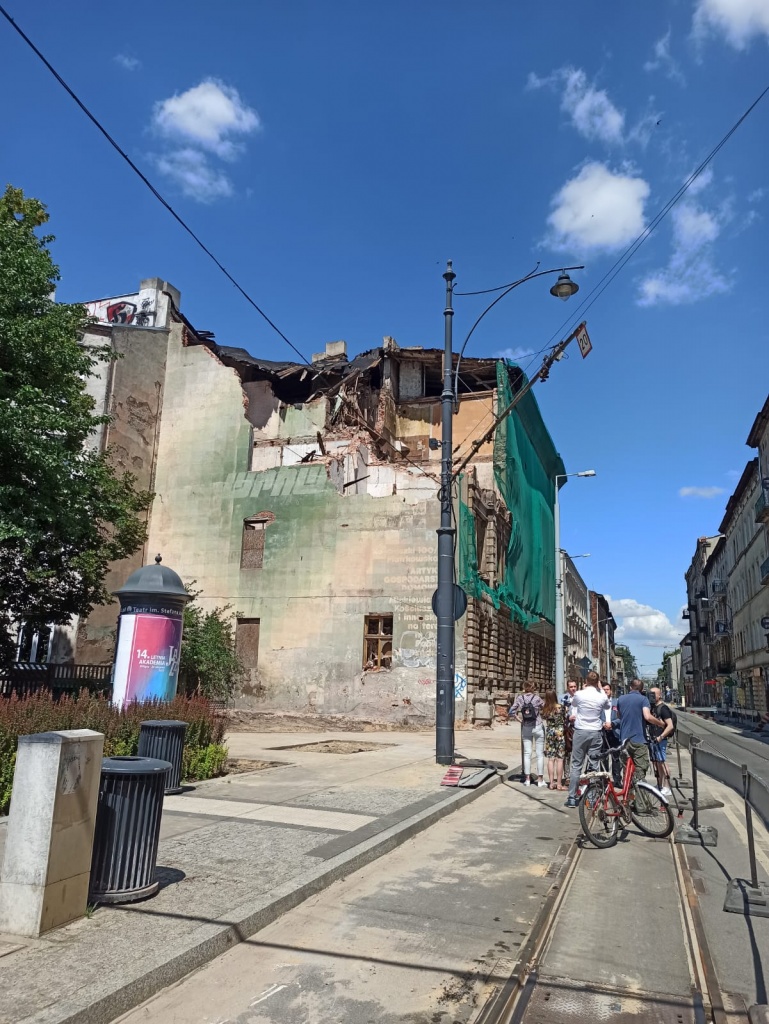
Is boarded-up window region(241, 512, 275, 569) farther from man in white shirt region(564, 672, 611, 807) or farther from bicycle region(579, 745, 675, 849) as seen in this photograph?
bicycle region(579, 745, 675, 849)

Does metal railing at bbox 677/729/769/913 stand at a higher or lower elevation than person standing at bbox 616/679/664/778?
lower

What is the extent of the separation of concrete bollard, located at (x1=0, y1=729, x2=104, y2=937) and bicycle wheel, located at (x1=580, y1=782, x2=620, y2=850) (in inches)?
199

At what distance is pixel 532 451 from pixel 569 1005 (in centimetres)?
3701

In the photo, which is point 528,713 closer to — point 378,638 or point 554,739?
point 554,739

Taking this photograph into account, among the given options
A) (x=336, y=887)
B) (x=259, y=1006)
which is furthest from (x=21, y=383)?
(x=259, y=1006)

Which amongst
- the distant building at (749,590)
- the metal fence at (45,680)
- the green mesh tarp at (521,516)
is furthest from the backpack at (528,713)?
the distant building at (749,590)

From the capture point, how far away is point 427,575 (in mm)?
25141

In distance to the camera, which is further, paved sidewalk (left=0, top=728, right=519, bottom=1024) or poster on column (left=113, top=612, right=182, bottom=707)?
poster on column (left=113, top=612, right=182, bottom=707)

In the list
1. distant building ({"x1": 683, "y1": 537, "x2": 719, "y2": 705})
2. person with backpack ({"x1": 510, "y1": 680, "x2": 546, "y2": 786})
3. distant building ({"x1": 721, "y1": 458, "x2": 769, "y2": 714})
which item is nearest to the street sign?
person with backpack ({"x1": 510, "y1": 680, "x2": 546, "y2": 786})

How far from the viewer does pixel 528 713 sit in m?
11.2

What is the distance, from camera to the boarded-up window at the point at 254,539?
1113 inches

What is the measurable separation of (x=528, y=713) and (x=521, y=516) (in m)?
24.6

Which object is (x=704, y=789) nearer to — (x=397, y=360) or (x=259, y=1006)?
(x=259, y=1006)

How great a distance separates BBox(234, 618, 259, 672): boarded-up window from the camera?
2708cm
